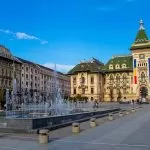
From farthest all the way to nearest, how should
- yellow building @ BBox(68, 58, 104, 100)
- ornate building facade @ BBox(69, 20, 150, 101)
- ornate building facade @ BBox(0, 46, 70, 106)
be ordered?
yellow building @ BBox(68, 58, 104, 100) < ornate building facade @ BBox(69, 20, 150, 101) < ornate building facade @ BBox(0, 46, 70, 106)

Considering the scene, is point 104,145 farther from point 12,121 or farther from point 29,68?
point 29,68

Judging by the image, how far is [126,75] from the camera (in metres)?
114

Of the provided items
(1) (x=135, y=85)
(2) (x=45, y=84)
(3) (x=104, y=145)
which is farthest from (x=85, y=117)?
(2) (x=45, y=84)

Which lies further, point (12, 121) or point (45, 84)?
point (45, 84)

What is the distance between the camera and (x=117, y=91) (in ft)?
376

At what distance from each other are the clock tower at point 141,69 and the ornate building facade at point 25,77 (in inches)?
1038

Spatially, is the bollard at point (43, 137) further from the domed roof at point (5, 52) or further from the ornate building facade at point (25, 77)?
the domed roof at point (5, 52)

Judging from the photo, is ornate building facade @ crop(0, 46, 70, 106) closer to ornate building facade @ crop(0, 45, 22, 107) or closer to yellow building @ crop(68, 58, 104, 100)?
ornate building facade @ crop(0, 45, 22, 107)

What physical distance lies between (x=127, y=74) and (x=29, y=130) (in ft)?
317

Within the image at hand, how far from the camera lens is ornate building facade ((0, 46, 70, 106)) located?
89444mm

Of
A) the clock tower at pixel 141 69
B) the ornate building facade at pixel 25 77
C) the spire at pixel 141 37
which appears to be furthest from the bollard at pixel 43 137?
the spire at pixel 141 37

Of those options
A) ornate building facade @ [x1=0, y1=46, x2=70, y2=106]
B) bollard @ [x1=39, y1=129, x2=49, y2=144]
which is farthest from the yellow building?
bollard @ [x1=39, y1=129, x2=49, y2=144]

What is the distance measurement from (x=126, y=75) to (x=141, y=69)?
837 cm

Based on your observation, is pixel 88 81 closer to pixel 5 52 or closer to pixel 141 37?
pixel 141 37
